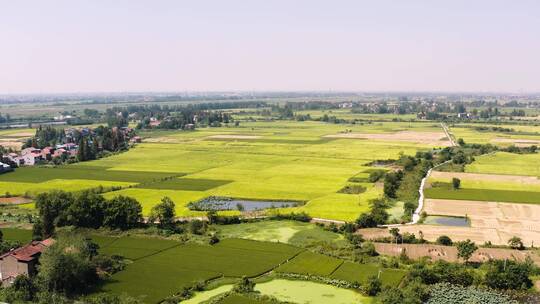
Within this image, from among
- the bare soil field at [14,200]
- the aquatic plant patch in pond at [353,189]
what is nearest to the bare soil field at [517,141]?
the aquatic plant patch in pond at [353,189]

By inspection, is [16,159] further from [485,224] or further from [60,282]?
[485,224]

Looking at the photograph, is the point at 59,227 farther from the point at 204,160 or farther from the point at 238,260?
the point at 204,160

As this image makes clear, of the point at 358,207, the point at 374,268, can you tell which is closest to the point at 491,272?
the point at 374,268

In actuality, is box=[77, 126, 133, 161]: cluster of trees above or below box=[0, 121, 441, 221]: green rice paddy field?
above

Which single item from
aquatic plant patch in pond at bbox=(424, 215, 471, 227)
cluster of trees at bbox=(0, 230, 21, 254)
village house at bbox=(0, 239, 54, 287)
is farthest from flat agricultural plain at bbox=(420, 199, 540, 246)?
cluster of trees at bbox=(0, 230, 21, 254)

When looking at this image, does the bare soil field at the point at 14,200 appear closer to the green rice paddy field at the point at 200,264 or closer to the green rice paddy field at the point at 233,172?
the green rice paddy field at the point at 233,172

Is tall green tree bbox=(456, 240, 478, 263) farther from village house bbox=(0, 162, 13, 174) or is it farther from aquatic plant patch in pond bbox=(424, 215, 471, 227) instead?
village house bbox=(0, 162, 13, 174)
